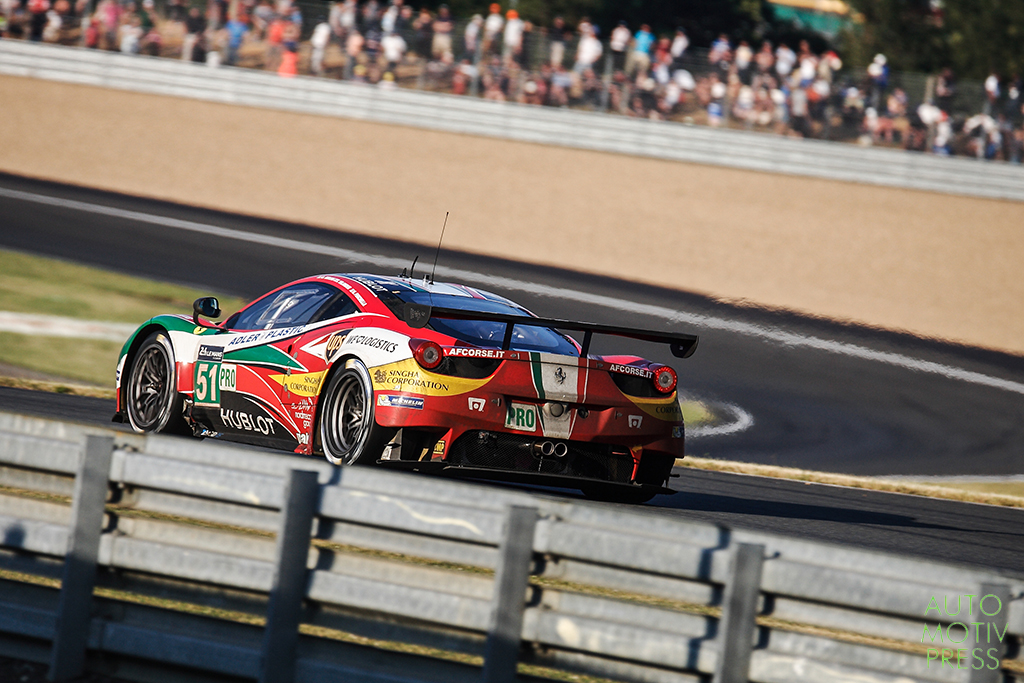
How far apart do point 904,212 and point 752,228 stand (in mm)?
3008

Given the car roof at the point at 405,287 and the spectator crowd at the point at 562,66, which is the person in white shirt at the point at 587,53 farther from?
the car roof at the point at 405,287

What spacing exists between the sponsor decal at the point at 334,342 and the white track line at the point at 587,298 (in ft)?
42.2

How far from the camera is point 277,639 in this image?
3863 mm

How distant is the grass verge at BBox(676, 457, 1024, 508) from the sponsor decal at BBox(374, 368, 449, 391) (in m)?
5.24

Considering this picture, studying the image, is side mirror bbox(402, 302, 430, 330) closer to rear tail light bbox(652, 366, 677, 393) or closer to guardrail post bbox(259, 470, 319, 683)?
rear tail light bbox(652, 366, 677, 393)

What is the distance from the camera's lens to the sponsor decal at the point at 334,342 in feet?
25.1

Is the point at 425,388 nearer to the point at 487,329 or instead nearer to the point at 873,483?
the point at 487,329

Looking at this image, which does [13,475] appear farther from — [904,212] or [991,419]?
[904,212]

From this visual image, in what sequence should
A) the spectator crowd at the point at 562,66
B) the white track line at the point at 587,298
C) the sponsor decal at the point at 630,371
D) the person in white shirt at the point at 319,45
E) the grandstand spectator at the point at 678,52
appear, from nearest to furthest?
the sponsor decal at the point at 630,371, the white track line at the point at 587,298, the spectator crowd at the point at 562,66, the grandstand spectator at the point at 678,52, the person in white shirt at the point at 319,45

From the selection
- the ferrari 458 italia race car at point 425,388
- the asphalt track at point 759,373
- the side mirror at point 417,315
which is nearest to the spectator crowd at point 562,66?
the asphalt track at point 759,373

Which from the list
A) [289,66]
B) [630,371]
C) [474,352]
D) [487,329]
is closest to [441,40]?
[289,66]

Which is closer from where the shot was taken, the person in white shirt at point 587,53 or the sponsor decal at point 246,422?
the sponsor decal at point 246,422

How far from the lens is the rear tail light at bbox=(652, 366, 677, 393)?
25.2 feet

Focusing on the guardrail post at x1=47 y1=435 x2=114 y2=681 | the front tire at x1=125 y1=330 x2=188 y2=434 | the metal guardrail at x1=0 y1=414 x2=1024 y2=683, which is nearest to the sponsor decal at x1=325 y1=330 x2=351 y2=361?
the front tire at x1=125 y1=330 x2=188 y2=434
